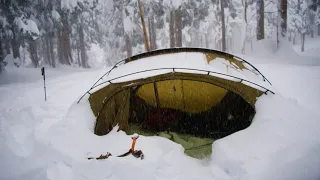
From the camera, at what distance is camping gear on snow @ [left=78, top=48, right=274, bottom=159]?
13.8 feet

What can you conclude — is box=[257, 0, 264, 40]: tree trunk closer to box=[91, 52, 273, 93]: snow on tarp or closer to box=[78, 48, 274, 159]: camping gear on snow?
box=[78, 48, 274, 159]: camping gear on snow

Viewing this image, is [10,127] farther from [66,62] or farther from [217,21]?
[217,21]

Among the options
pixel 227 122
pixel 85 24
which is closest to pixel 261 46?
pixel 227 122

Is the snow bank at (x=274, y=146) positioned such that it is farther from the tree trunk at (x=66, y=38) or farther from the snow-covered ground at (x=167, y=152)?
the tree trunk at (x=66, y=38)

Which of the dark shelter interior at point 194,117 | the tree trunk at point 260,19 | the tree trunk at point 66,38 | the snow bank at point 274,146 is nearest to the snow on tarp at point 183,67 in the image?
the snow bank at point 274,146

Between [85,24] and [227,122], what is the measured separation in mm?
24124

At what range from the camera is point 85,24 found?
26.0 m

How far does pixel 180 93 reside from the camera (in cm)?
587

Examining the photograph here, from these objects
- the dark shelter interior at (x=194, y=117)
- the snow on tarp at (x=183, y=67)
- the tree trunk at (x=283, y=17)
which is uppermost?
the tree trunk at (x=283, y=17)

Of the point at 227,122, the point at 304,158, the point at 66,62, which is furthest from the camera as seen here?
the point at 66,62

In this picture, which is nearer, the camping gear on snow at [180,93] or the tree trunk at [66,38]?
the camping gear on snow at [180,93]

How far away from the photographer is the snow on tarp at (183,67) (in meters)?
4.22

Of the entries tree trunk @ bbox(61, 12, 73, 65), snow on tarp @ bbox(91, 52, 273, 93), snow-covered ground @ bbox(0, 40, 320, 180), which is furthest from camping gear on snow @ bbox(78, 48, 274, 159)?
tree trunk @ bbox(61, 12, 73, 65)

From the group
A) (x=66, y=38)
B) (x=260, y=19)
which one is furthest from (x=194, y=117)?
(x=66, y=38)
